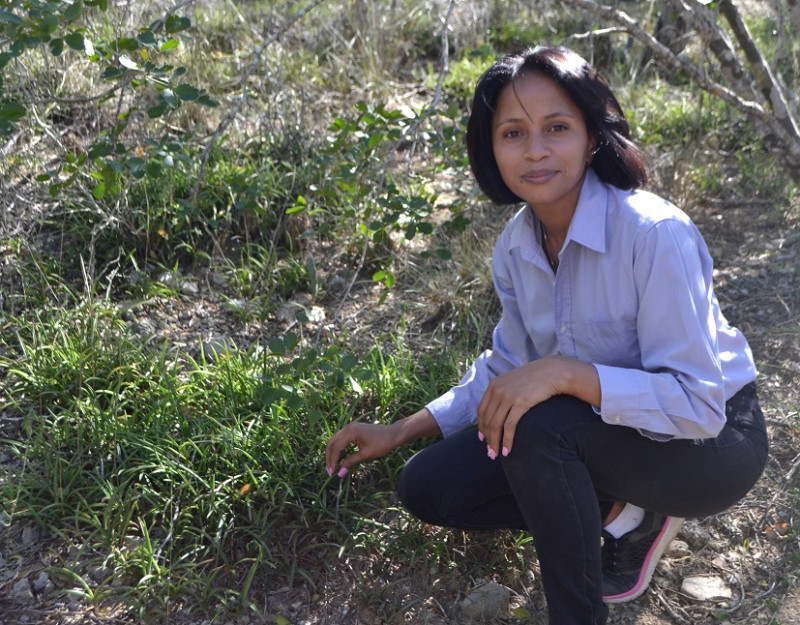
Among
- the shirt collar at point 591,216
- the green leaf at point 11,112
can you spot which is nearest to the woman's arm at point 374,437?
the shirt collar at point 591,216

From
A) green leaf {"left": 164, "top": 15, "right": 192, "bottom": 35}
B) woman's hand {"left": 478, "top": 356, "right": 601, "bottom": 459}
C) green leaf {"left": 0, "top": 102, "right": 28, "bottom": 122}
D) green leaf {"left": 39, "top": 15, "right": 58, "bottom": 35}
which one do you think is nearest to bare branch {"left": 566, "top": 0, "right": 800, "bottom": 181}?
green leaf {"left": 164, "top": 15, "right": 192, "bottom": 35}

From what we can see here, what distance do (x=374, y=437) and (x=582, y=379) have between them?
2.12ft

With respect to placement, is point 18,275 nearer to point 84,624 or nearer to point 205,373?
point 205,373

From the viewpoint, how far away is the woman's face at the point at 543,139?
7.11ft

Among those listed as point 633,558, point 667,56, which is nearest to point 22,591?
point 633,558

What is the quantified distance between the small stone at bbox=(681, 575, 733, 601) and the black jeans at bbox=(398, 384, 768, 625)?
1.31 feet

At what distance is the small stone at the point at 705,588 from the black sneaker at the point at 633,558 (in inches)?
6.3

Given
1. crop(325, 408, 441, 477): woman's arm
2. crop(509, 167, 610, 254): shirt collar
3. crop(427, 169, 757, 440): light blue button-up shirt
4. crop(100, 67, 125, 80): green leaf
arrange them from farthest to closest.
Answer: crop(100, 67, 125, 80): green leaf < crop(325, 408, 441, 477): woman's arm < crop(509, 167, 610, 254): shirt collar < crop(427, 169, 757, 440): light blue button-up shirt

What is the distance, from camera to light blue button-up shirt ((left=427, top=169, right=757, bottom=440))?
1976 millimetres

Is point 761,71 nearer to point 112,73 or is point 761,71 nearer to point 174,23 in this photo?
point 174,23

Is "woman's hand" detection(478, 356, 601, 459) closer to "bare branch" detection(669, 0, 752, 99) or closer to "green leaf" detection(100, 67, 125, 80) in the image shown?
"green leaf" detection(100, 67, 125, 80)

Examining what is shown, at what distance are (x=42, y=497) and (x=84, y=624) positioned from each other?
447mm

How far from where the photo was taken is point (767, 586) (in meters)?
2.48

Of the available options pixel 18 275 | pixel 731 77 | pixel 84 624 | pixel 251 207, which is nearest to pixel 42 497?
pixel 84 624
